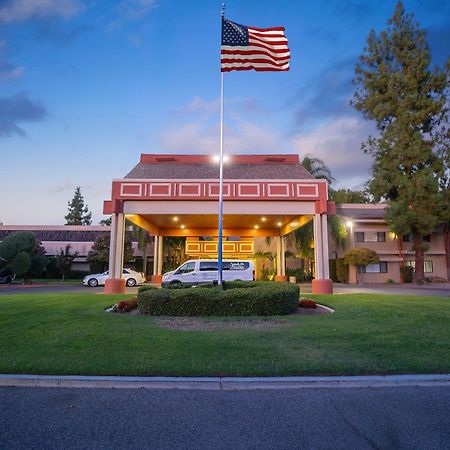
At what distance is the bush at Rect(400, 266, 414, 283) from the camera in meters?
34.5

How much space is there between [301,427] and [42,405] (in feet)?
11.0

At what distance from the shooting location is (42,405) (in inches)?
193

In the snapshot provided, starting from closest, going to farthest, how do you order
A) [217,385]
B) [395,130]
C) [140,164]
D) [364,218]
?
[217,385]
[140,164]
[395,130]
[364,218]

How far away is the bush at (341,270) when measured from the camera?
115 ft

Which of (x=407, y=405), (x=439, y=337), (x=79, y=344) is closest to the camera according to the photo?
(x=407, y=405)

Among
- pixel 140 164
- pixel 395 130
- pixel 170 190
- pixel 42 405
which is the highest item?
pixel 395 130

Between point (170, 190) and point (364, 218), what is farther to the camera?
point (364, 218)

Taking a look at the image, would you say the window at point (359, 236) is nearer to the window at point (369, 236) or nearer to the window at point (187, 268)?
the window at point (369, 236)

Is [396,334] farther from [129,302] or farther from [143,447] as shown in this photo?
[129,302]

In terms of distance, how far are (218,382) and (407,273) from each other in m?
33.5

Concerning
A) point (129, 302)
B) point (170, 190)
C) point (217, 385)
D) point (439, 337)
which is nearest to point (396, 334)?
point (439, 337)

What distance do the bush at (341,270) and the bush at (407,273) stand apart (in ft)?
16.9

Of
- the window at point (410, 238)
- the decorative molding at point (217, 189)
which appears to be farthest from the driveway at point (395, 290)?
the window at point (410, 238)

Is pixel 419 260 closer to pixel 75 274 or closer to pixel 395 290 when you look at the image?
pixel 395 290
